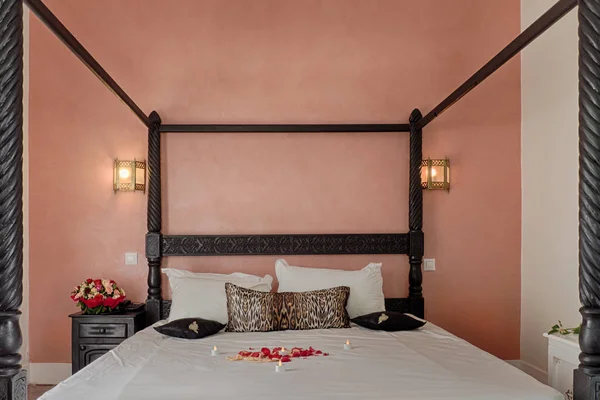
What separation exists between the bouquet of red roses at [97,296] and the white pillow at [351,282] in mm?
1203

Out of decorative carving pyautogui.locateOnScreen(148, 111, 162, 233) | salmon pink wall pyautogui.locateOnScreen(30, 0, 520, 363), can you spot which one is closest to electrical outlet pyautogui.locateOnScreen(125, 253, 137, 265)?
salmon pink wall pyautogui.locateOnScreen(30, 0, 520, 363)

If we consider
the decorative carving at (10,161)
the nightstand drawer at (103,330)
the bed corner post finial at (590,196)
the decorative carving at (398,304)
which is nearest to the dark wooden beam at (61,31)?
the decorative carving at (10,161)

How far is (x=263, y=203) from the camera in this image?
4.57 meters

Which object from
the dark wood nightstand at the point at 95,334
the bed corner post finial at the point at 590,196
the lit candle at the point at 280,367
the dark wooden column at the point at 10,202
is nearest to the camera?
the dark wooden column at the point at 10,202

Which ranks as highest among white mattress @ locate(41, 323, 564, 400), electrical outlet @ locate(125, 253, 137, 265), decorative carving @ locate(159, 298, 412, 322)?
electrical outlet @ locate(125, 253, 137, 265)

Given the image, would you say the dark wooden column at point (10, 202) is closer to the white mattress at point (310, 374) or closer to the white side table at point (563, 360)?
the white mattress at point (310, 374)

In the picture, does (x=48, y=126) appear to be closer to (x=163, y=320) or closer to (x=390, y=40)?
(x=163, y=320)

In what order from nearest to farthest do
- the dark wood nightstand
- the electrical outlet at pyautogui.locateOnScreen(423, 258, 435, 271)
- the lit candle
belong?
the lit candle < the dark wood nightstand < the electrical outlet at pyautogui.locateOnScreen(423, 258, 435, 271)

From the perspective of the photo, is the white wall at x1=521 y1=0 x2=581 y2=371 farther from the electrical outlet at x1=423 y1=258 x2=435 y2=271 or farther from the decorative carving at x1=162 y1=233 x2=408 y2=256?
the decorative carving at x1=162 y1=233 x2=408 y2=256

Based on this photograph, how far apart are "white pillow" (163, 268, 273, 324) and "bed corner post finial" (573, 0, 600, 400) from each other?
256 centimetres

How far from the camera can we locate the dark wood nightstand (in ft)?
13.4

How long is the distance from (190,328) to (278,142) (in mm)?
1658

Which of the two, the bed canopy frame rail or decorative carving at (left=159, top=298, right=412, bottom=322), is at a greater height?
the bed canopy frame rail

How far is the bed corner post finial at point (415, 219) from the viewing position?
447 centimetres
